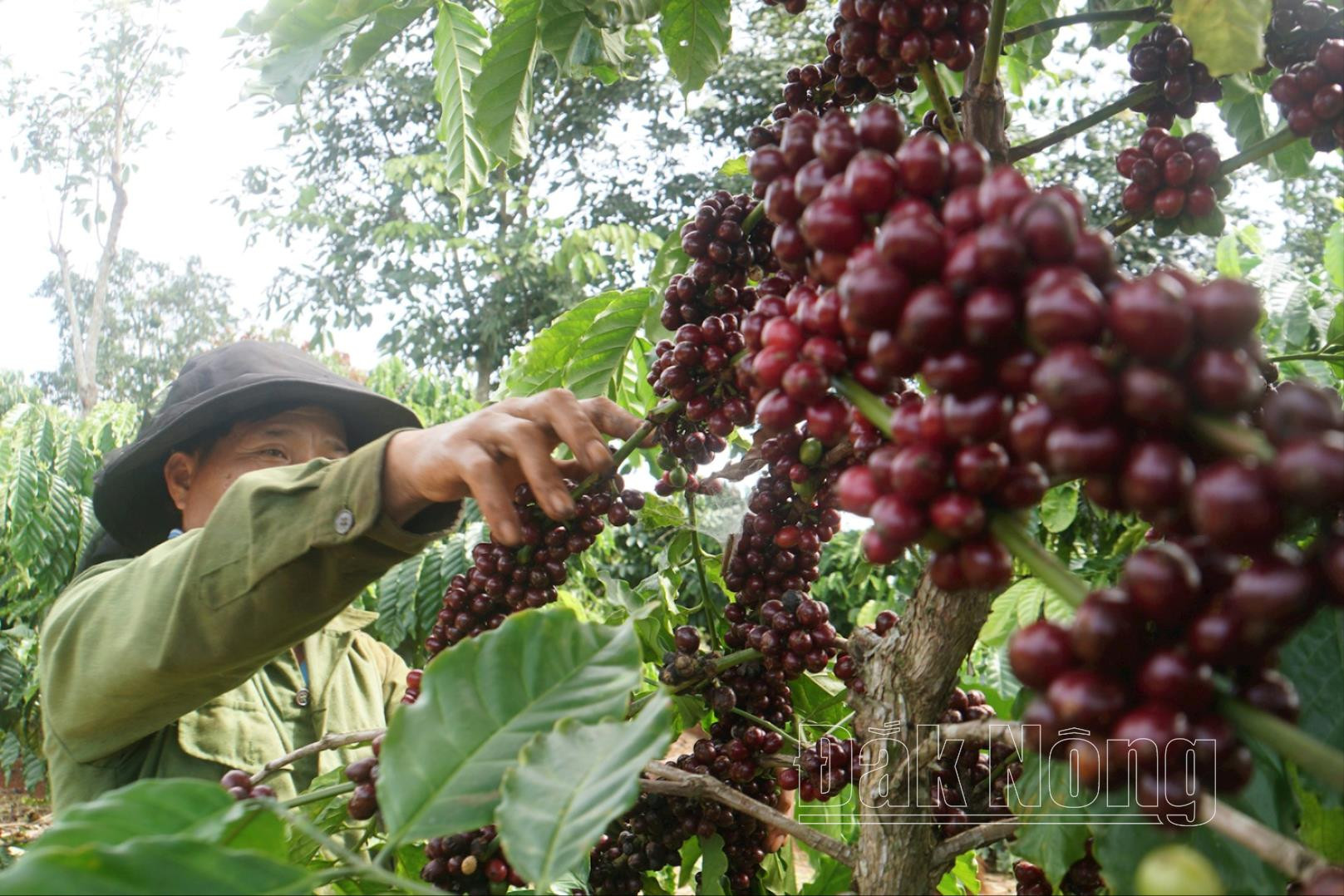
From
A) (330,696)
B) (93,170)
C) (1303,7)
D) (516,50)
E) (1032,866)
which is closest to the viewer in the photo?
(1303,7)

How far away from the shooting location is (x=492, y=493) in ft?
3.08

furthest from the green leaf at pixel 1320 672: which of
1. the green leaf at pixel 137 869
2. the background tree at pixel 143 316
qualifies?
the background tree at pixel 143 316

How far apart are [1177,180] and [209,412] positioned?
1.71 meters

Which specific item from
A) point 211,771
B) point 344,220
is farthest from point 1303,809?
point 344,220

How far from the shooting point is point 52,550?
5395 mm

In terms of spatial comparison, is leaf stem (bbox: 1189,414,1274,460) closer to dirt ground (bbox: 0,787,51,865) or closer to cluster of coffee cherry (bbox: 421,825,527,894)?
cluster of coffee cherry (bbox: 421,825,527,894)

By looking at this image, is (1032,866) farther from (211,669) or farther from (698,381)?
(211,669)

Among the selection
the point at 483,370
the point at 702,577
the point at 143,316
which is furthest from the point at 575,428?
the point at 143,316

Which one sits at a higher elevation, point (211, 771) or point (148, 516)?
point (148, 516)

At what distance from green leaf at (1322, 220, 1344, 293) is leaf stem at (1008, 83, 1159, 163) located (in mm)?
864

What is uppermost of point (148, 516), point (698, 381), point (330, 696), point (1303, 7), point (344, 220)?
point (344, 220)

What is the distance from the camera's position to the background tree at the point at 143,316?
23453 millimetres

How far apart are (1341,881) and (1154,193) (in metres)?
0.57

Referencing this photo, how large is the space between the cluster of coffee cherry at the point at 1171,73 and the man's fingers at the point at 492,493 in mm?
670
